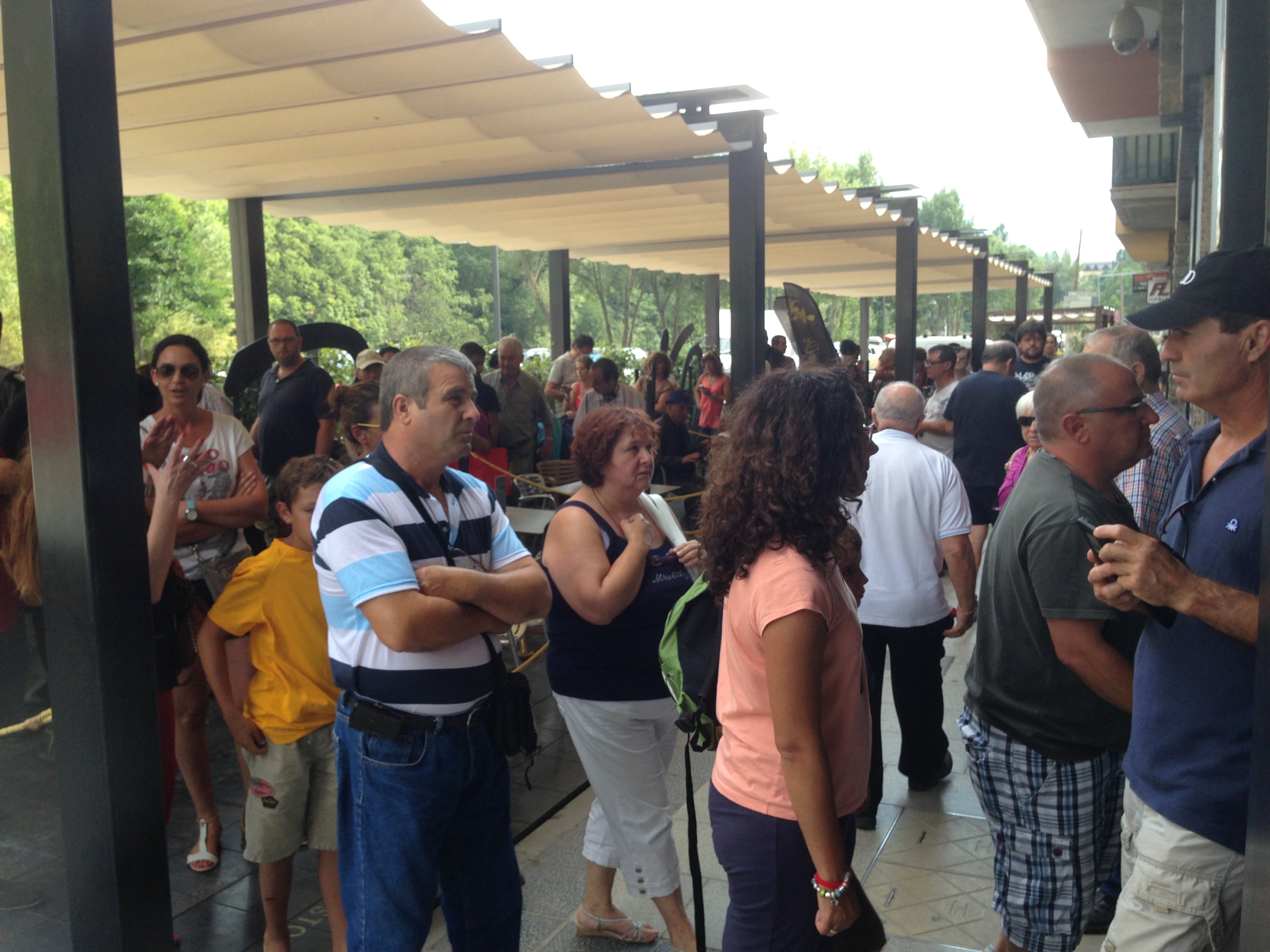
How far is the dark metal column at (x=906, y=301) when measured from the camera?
43.3 feet

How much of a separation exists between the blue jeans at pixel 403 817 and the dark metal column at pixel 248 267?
7.34 m

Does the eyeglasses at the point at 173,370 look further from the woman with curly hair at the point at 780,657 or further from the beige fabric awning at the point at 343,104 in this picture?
the woman with curly hair at the point at 780,657

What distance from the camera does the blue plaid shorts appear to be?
2656 mm

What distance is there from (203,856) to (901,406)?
130 inches

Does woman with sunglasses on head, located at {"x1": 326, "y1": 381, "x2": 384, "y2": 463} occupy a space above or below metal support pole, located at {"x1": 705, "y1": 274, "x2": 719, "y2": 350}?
below

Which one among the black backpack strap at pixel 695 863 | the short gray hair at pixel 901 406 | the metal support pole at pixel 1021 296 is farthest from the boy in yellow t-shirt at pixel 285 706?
the metal support pole at pixel 1021 296

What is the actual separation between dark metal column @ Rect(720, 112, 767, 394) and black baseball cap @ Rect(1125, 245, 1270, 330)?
5059 mm

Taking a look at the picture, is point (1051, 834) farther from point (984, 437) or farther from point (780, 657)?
point (984, 437)

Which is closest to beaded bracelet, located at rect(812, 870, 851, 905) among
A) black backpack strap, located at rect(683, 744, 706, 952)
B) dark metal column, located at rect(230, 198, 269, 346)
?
black backpack strap, located at rect(683, 744, 706, 952)

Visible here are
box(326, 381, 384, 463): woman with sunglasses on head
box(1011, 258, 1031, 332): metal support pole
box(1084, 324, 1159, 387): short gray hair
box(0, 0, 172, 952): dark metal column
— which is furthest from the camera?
box(1011, 258, 1031, 332): metal support pole

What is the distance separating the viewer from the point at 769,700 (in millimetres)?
2105

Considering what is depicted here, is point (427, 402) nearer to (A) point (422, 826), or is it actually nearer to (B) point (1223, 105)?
(A) point (422, 826)

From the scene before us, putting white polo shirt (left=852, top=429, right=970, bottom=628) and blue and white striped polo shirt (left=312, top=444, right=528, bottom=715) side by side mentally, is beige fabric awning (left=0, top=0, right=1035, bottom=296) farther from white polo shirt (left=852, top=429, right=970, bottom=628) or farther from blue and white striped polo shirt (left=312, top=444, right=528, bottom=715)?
white polo shirt (left=852, top=429, right=970, bottom=628)

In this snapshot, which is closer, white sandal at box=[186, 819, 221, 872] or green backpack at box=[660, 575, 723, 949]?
green backpack at box=[660, 575, 723, 949]
